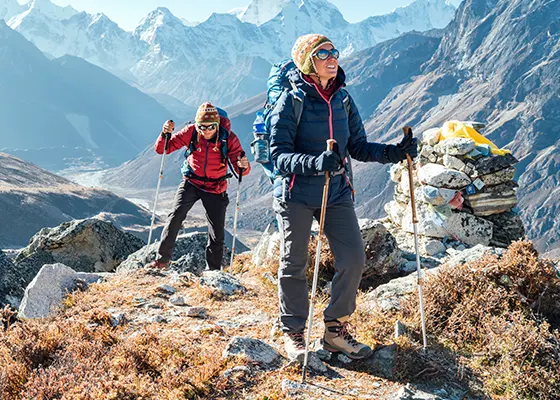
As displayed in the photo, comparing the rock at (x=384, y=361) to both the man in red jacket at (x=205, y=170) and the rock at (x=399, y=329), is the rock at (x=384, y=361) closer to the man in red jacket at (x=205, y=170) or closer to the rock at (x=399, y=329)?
the rock at (x=399, y=329)

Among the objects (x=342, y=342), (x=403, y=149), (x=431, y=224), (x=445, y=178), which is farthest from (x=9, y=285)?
(x=445, y=178)

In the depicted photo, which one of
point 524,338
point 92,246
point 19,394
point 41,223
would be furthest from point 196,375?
point 41,223

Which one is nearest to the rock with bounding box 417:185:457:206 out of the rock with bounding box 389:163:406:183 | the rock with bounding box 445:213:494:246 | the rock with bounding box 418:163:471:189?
the rock with bounding box 418:163:471:189

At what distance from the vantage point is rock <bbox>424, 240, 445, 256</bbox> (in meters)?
13.0

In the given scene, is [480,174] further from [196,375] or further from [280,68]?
[196,375]

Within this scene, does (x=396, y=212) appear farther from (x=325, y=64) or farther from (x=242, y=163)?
(x=325, y=64)

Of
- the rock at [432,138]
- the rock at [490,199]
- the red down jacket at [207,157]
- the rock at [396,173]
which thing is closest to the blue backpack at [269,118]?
the red down jacket at [207,157]

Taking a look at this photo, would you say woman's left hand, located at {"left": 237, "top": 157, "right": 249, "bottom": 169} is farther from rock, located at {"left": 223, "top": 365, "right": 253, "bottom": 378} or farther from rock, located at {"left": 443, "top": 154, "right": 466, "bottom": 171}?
rock, located at {"left": 443, "top": 154, "right": 466, "bottom": 171}

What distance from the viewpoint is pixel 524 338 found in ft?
16.8

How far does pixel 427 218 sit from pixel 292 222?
9.62 metres

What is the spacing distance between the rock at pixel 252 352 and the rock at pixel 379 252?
4.71 meters

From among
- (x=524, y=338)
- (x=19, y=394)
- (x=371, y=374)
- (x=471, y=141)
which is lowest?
(x=19, y=394)

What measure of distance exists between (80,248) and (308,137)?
1121 cm

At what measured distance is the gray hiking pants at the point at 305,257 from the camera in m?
5.20
